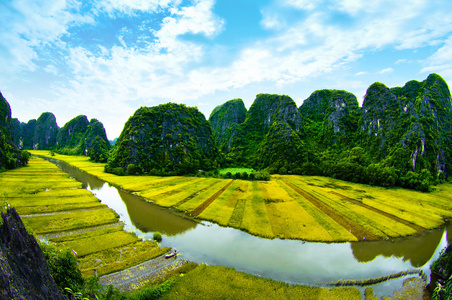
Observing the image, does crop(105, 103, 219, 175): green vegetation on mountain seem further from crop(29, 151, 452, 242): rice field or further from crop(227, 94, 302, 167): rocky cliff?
crop(29, 151, 452, 242): rice field

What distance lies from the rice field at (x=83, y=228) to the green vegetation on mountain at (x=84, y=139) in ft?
299

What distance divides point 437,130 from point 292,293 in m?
104

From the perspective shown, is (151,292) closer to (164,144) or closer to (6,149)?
(164,144)

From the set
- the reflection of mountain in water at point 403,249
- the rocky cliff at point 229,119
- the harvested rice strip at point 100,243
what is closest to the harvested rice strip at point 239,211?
the harvested rice strip at point 100,243

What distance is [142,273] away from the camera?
71.3 ft

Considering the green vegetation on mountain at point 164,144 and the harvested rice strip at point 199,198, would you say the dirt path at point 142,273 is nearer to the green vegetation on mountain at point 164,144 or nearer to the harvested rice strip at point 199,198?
the harvested rice strip at point 199,198

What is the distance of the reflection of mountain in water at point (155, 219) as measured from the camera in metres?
33.0

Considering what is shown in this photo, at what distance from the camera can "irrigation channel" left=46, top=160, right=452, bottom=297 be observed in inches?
911

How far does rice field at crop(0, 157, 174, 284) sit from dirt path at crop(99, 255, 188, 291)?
28.2 inches

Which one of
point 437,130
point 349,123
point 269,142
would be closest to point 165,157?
point 269,142

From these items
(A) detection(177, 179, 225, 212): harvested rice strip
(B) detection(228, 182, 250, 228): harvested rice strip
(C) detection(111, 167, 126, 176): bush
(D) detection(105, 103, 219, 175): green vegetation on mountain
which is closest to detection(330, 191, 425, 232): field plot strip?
(B) detection(228, 182, 250, 228): harvested rice strip

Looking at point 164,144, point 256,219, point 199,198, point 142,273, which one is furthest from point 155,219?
point 164,144

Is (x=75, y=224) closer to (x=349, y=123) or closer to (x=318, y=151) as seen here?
(x=318, y=151)

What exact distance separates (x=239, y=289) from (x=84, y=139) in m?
188
